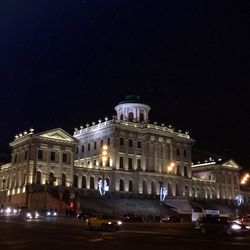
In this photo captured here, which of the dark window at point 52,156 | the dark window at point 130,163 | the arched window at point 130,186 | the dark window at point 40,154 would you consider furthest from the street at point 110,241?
the dark window at point 130,163

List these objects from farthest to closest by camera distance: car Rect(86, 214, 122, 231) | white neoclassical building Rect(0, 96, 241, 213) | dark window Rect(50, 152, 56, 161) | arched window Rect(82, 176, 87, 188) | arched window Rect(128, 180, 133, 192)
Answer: arched window Rect(128, 180, 133, 192) < arched window Rect(82, 176, 87, 188) < dark window Rect(50, 152, 56, 161) < white neoclassical building Rect(0, 96, 241, 213) < car Rect(86, 214, 122, 231)

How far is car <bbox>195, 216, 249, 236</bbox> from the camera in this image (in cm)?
3428

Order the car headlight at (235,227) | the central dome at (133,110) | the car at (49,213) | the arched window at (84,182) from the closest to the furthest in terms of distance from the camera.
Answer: the car headlight at (235,227) → the car at (49,213) → the arched window at (84,182) → the central dome at (133,110)

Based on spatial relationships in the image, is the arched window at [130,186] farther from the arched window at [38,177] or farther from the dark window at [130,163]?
the arched window at [38,177]

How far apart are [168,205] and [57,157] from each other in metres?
24.2

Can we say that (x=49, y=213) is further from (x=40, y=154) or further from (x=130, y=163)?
(x=130, y=163)

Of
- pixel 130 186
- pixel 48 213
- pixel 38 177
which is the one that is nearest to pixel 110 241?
pixel 48 213

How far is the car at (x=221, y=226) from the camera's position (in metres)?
34.3

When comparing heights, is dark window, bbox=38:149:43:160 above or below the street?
above

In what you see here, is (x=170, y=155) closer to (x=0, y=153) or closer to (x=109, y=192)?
(x=109, y=192)

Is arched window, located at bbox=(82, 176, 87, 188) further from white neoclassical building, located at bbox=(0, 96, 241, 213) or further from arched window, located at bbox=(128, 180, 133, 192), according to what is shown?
arched window, located at bbox=(128, 180, 133, 192)

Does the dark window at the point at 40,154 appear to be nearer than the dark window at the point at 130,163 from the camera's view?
Yes

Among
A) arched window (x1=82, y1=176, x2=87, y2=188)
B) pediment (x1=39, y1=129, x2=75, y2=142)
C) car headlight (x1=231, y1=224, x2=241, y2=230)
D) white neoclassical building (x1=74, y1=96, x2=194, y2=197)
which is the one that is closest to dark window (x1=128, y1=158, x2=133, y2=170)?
white neoclassical building (x1=74, y1=96, x2=194, y2=197)

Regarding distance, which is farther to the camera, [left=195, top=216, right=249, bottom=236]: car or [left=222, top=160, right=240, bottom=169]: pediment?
[left=222, top=160, right=240, bottom=169]: pediment
